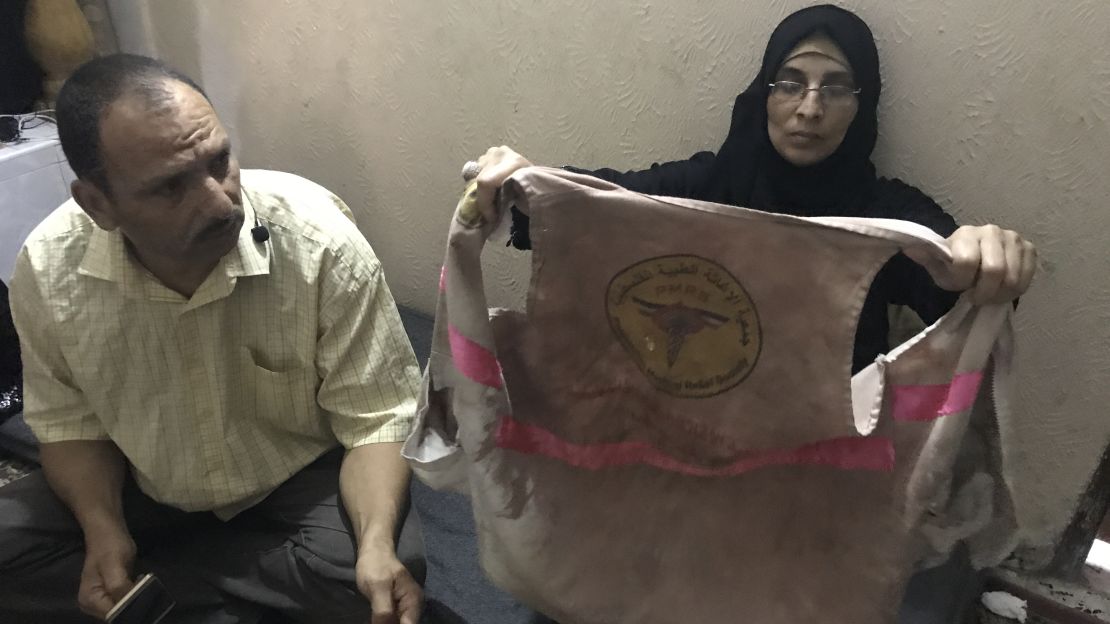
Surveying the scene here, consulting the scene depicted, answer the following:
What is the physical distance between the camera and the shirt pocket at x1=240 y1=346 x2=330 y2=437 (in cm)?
104

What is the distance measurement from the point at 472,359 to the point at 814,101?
0.51 meters

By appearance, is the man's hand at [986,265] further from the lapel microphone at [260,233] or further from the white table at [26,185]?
the white table at [26,185]

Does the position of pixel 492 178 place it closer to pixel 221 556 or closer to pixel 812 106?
pixel 812 106

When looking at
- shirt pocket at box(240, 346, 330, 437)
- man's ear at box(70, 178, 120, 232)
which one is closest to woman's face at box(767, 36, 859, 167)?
shirt pocket at box(240, 346, 330, 437)

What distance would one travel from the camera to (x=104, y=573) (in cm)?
101

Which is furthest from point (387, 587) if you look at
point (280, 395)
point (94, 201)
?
point (94, 201)

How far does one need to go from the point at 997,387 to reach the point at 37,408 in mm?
1175

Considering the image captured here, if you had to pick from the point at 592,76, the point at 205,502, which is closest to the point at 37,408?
the point at 205,502

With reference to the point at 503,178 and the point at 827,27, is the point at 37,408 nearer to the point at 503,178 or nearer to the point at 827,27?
the point at 503,178

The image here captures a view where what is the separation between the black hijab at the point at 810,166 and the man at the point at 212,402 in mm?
515

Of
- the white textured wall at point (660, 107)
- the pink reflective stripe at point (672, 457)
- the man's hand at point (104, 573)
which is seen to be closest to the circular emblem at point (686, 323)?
the pink reflective stripe at point (672, 457)

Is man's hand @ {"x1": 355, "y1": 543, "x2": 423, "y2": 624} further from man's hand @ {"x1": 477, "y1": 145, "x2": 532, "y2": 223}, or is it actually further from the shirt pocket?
man's hand @ {"x1": 477, "y1": 145, "x2": 532, "y2": 223}

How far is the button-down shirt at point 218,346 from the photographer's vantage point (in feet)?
3.22

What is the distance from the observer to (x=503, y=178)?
27.3 inches
